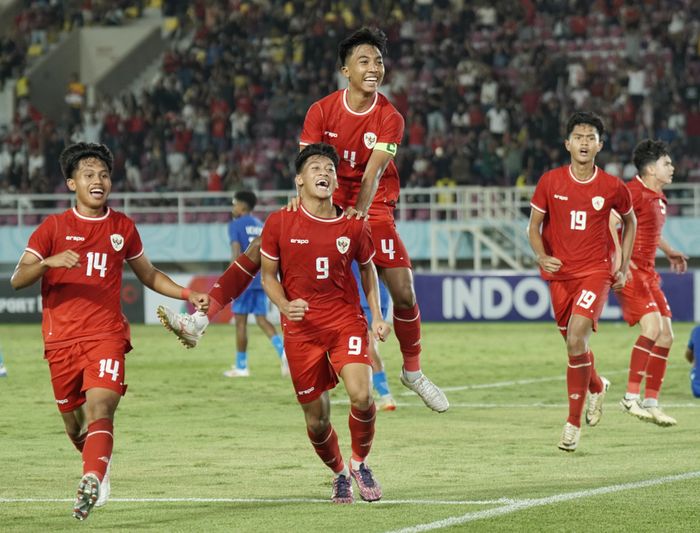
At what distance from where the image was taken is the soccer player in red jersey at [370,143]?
35.1 ft

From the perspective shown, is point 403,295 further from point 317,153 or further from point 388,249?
point 317,153

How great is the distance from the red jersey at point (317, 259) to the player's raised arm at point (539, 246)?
3072mm

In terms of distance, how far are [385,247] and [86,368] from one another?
10.3ft

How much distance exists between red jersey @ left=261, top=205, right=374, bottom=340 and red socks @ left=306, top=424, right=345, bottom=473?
603 mm

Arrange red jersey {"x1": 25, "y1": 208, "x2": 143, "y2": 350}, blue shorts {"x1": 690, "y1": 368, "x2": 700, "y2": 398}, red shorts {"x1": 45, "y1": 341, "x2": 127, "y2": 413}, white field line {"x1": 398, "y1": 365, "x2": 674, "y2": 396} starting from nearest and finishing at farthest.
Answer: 1. red shorts {"x1": 45, "y1": 341, "x2": 127, "y2": 413}
2. red jersey {"x1": 25, "y1": 208, "x2": 143, "y2": 350}
3. blue shorts {"x1": 690, "y1": 368, "x2": 700, "y2": 398}
4. white field line {"x1": 398, "y1": 365, "x2": 674, "y2": 396}

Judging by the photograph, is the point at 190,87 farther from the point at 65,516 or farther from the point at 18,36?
the point at 65,516

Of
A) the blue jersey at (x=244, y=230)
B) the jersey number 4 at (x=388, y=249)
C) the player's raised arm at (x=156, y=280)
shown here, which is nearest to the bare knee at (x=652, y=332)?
the jersey number 4 at (x=388, y=249)

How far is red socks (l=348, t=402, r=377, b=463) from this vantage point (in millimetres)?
9250

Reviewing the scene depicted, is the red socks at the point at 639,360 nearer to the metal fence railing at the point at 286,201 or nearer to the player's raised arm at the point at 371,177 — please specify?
the player's raised arm at the point at 371,177

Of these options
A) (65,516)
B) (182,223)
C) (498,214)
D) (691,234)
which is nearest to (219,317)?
(182,223)

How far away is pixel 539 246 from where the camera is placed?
12141 millimetres

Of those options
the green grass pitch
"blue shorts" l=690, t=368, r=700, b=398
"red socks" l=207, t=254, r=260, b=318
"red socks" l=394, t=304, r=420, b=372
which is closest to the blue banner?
the green grass pitch

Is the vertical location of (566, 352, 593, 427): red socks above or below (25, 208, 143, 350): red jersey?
below

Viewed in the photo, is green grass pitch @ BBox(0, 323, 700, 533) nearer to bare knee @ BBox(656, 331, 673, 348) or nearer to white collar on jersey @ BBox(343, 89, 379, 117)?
bare knee @ BBox(656, 331, 673, 348)
